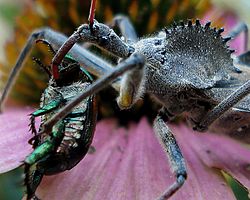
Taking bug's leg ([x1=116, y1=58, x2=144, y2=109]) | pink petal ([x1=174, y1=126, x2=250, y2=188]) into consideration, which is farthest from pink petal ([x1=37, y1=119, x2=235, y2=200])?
bug's leg ([x1=116, y1=58, x2=144, y2=109])

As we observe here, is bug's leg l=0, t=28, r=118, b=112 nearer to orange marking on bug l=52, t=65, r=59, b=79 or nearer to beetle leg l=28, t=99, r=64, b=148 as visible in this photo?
orange marking on bug l=52, t=65, r=59, b=79

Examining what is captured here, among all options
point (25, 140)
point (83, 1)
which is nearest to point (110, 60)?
→ point (83, 1)

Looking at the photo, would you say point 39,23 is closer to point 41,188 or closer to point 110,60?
point 110,60

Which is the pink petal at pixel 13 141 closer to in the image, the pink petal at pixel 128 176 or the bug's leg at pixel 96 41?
the pink petal at pixel 128 176

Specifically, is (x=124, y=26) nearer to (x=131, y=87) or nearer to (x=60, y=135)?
(x=131, y=87)

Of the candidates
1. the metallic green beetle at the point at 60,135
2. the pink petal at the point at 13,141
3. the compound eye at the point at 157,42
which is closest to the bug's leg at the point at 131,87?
the metallic green beetle at the point at 60,135
